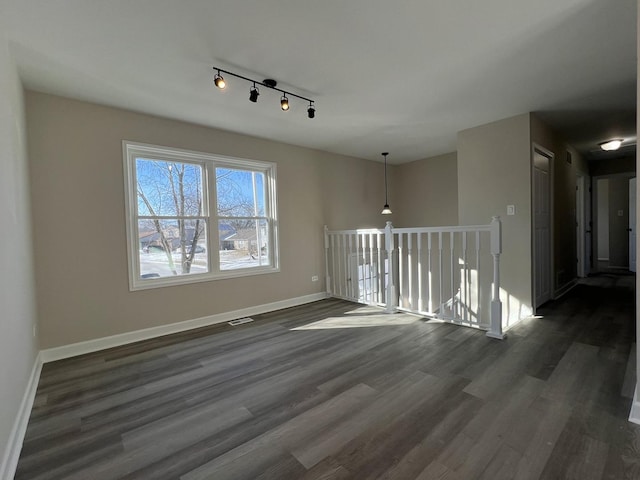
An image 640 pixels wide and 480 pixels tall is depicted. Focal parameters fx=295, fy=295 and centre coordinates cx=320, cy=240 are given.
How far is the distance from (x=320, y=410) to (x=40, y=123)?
11.3ft

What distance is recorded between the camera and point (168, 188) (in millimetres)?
3500

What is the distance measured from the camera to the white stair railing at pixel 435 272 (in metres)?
3.02

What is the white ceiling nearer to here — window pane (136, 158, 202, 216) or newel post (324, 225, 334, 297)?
window pane (136, 158, 202, 216)

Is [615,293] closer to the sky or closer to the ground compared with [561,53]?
closer to the ground

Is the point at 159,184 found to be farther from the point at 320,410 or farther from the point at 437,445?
the point at 437,445

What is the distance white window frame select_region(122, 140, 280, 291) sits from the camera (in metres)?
3.18

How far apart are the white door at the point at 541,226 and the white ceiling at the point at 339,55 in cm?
66

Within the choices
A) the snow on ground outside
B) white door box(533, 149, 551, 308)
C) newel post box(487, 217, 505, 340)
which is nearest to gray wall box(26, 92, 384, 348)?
the snow on ground outside

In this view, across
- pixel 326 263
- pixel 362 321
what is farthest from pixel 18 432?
pixel 326 263

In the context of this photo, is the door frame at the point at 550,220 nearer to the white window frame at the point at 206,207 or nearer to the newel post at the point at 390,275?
the newel post at the point at 390,275

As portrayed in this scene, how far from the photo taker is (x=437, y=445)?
1498mm

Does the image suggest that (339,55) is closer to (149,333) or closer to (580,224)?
(149,333)

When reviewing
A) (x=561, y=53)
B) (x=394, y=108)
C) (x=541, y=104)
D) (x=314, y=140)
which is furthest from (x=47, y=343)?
(x=541, y=104)

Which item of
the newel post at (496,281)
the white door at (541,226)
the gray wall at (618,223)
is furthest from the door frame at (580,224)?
the newel post at (496,281)
